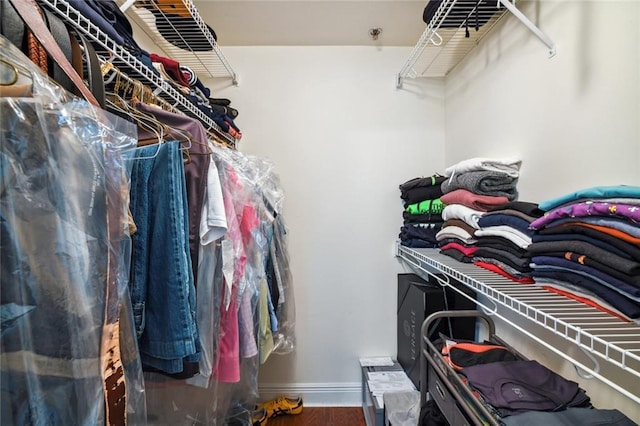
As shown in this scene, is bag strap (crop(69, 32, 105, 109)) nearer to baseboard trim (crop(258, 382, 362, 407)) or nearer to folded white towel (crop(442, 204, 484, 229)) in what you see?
folded white towel (crop(442, 204, 484, 229))

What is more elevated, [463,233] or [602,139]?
[602,139]

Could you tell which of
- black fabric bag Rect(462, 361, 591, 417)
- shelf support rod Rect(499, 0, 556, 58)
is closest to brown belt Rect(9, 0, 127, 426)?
black fabric bag Rect(462, 361, 591, 417)

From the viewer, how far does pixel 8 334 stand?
0.30 m

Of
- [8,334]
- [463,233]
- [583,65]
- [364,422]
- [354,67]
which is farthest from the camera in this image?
[354,67]

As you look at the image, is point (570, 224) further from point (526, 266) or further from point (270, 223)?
point (270, 223)

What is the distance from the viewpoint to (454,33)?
1.25 m

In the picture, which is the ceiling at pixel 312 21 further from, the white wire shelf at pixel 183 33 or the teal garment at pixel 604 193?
the teal garment at pixel 604 193

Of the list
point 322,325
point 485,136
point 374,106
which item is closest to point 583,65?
point 485,136

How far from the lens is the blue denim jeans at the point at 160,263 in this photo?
0.57 meters

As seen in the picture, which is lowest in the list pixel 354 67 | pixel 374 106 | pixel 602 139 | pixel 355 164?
pixel 602 139

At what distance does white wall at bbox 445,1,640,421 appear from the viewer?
2.10 feet

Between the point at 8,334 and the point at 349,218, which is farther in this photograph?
the point at 349,218

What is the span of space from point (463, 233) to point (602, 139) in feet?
1.63

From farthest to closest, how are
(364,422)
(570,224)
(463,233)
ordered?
(364,422) < (463,233) < (570,224)
